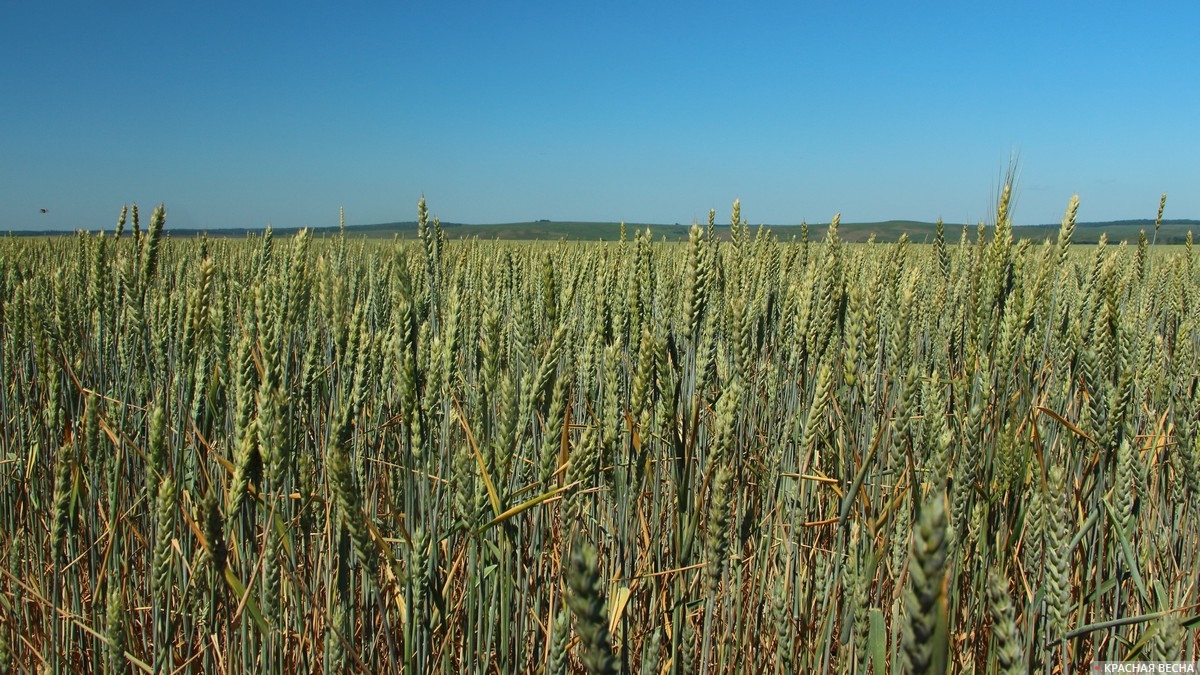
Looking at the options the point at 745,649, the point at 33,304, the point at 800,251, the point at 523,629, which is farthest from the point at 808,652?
the point at 800,251

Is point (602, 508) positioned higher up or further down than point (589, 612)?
further down

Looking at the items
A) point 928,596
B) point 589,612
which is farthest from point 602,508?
point 928,596

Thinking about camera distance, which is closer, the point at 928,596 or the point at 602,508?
the point at 928,596

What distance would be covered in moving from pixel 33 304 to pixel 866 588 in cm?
139

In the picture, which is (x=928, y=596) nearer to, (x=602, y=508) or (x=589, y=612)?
(x=589, y=612)

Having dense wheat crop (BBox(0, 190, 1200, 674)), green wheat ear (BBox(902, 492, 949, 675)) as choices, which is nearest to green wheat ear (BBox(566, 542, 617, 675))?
dense wheat crop (BBox(0, 190, 1200, 674))

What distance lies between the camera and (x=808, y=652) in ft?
3.33

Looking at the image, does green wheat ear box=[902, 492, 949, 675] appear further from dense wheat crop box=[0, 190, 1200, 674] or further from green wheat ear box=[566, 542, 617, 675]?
green wheat ear box=[566, 542, 617, 675]

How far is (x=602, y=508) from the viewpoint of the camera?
→ 139 cm

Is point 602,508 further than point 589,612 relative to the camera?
Yes

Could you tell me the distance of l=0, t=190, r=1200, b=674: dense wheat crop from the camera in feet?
2.68

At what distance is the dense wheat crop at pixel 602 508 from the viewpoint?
0.82 meters

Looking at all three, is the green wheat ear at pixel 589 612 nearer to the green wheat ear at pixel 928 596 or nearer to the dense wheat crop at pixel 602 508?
the dense wheat crop at pixel 602 508

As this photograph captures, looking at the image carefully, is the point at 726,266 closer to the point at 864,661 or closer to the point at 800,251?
the point at 800,251
